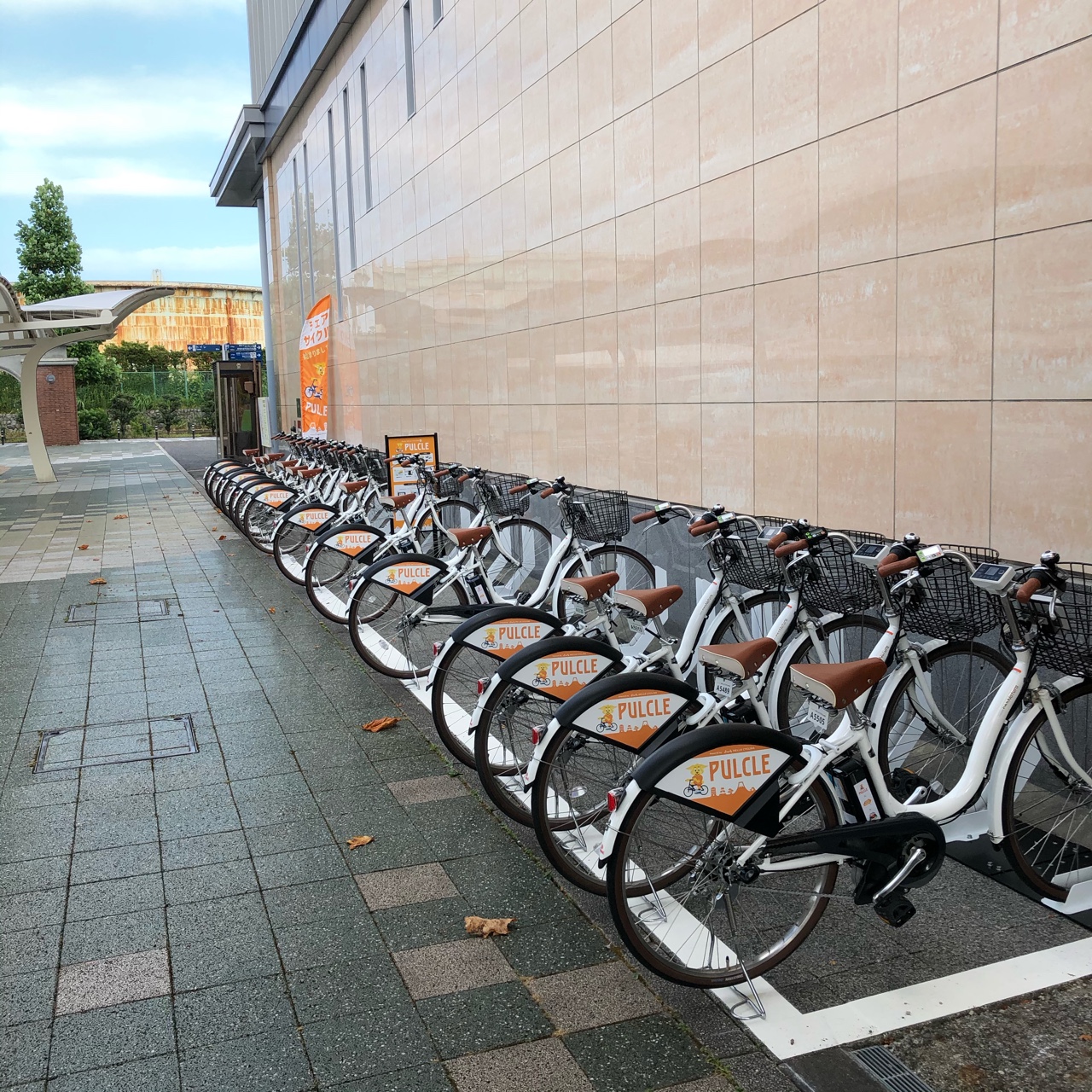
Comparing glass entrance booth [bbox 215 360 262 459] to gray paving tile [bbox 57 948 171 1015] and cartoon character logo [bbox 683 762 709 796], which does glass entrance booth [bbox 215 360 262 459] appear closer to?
gray paving tile [bbox 57 948 171 1015]

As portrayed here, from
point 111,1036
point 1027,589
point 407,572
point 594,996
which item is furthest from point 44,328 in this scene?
point 1027,589

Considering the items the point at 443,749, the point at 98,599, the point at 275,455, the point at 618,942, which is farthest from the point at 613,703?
the point at 275,455

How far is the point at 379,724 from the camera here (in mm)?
5430

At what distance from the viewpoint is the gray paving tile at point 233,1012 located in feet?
9.29

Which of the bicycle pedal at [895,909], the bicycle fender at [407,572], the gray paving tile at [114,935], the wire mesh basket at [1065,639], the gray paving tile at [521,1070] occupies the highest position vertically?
the wire mesh basket at [1065,639]

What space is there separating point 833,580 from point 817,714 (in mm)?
884

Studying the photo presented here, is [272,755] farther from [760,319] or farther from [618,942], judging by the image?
[760,319]

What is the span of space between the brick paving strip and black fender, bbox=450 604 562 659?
0.64 m

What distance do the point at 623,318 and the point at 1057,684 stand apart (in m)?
5.25

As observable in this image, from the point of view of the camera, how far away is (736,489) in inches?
263

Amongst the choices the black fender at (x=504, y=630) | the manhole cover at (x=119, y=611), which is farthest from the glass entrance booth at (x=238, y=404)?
the black fender at (x=504, y=630)

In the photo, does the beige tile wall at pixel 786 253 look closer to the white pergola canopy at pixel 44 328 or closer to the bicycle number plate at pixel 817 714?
the bicycle number plate at pixel 817 714

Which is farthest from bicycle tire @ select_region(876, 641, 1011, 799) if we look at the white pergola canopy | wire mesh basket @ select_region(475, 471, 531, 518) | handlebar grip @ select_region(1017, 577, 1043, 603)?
the white pergola canopy

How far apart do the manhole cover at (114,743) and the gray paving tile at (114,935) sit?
1630 mm
